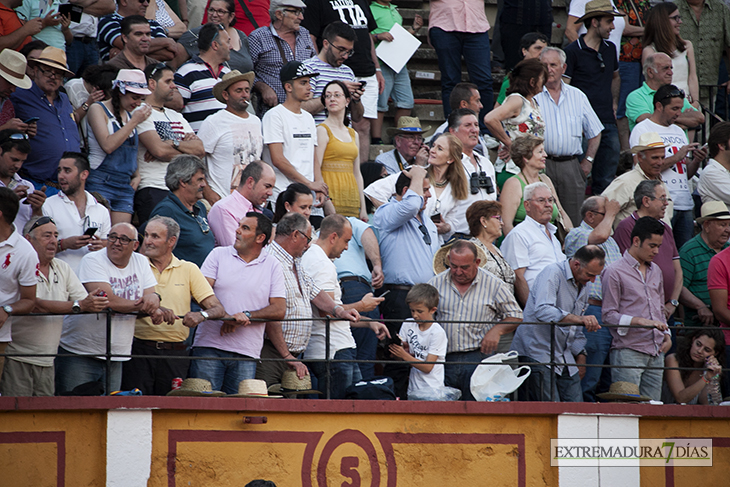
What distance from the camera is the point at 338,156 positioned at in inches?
372

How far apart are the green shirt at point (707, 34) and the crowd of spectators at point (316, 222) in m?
2.29

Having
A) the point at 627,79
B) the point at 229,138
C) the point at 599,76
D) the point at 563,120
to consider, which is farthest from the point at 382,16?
the point at 229,138

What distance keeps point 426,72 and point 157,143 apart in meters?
5.64

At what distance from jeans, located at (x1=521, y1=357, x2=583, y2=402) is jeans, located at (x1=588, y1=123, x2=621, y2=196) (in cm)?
461

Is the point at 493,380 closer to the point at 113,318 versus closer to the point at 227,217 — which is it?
the point at 227,217

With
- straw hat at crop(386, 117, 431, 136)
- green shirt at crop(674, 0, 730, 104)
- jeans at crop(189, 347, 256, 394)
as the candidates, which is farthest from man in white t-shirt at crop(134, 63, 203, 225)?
green shirt at crop(674, 0, 730, 104)

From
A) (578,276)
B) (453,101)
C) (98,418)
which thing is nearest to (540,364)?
(578,276)

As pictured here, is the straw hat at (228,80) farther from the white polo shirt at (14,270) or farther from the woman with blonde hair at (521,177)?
the white polo shirt at (14,270)

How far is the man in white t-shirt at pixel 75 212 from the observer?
735 centimetres

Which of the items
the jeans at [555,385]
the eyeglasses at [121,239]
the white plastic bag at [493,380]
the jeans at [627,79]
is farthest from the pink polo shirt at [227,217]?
the jeans at [627,79]

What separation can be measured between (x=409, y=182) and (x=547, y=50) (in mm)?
3188

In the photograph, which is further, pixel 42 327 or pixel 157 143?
A: pixel 157 143

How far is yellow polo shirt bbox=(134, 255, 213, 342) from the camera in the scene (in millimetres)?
6777

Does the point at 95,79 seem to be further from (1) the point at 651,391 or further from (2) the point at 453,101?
(1) the point at 651,391
